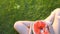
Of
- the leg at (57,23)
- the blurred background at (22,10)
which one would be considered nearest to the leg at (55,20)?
the leg at (57,23)

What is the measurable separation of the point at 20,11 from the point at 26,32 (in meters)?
0.34

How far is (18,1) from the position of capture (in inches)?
70.2

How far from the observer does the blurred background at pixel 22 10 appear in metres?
1.66

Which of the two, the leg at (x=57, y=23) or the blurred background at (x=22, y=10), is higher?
the blurred background at (x=22, y=10)

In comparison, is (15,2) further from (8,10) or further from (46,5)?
(46,5)

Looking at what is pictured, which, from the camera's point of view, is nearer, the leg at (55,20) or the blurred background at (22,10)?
the leg at (55,20)

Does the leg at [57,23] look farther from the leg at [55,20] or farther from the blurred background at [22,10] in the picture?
the blurred background at [22,10]

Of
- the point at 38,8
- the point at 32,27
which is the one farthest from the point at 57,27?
the point at 38,8

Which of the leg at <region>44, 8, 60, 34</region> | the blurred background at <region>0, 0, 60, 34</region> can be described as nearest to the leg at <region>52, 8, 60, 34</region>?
the leg at <region>44, 8, 60, 34</region>

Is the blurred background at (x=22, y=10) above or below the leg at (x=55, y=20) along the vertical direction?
above

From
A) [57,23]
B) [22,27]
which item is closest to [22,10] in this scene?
[22,27]

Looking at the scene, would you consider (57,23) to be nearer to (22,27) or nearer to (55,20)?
(55,20)

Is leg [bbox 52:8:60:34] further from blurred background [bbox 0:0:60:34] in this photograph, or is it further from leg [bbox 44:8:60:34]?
blurred background [bbox 0:0:60:34]

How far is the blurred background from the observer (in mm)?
1661
